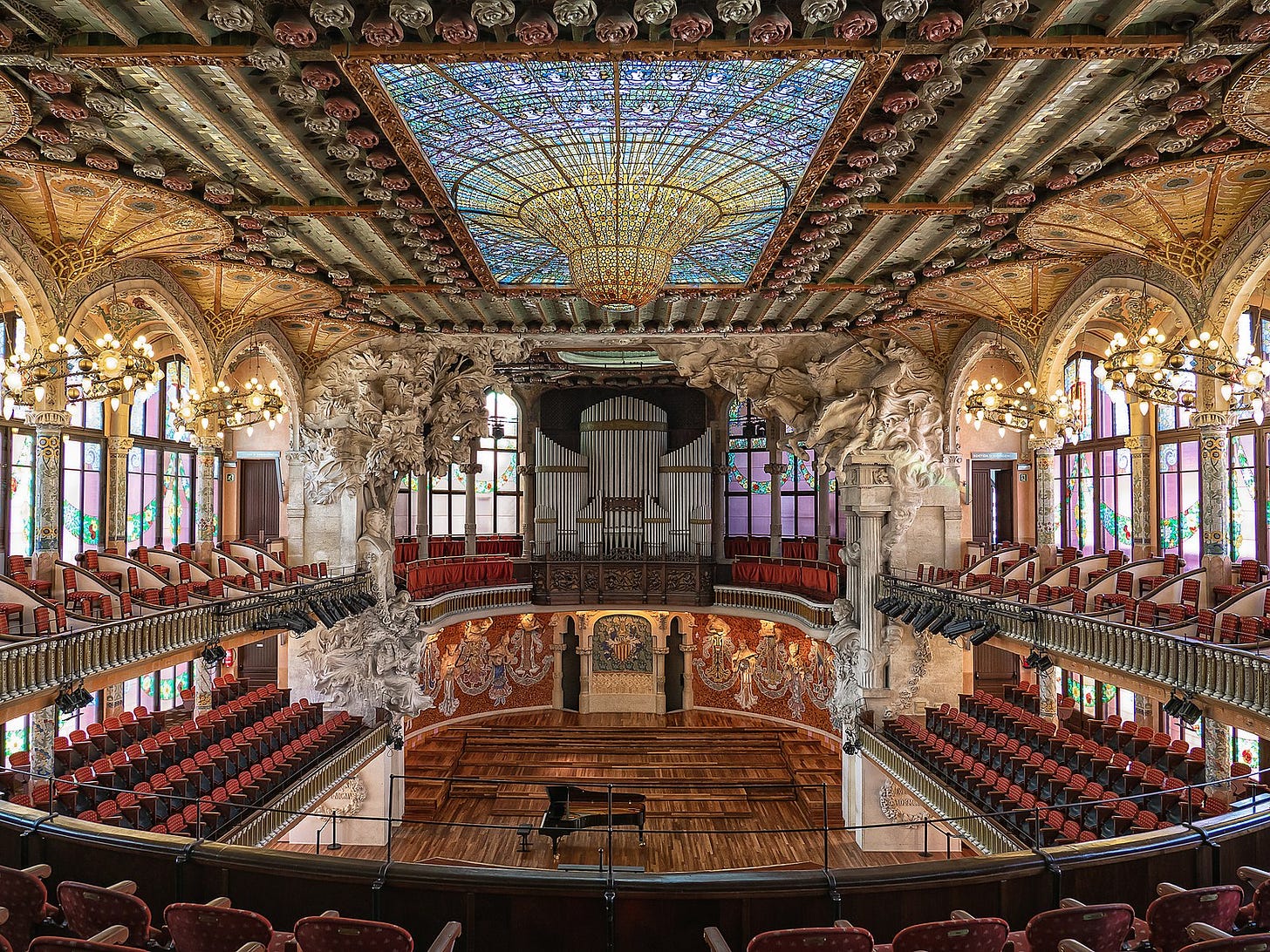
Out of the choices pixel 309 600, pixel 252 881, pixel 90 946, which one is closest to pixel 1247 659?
pixel 252 881

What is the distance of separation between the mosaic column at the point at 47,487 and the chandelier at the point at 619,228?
8.25 m

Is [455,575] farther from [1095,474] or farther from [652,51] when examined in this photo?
[652,51]

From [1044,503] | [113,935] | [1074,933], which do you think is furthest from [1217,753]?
[113,935]

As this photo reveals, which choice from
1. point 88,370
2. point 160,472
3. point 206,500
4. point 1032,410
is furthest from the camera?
point 160,472

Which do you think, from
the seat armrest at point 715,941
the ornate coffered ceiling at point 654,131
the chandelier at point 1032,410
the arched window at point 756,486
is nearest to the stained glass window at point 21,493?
the ornate coffered ceiling at point 654,131

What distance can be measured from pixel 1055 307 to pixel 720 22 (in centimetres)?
1206

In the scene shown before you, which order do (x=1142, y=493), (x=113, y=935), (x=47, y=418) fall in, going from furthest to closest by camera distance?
1. (x=1142, y=493)
2. (x=47, y=418)
3. (x=113, y=935)

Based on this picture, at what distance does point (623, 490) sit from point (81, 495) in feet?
45.4

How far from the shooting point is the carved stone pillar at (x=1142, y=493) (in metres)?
17.8

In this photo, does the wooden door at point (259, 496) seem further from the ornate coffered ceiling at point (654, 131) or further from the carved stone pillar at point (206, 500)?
the ornate coffered ceiling at point (654, 131)

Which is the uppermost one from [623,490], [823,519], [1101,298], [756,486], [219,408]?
[1101,298]

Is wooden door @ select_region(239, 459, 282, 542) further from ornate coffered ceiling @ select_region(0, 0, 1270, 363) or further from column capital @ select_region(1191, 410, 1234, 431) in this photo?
column capital @ select_region(1191, 410, 1234, 431)

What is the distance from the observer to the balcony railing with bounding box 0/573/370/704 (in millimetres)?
10242

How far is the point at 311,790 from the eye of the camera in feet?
53.0
